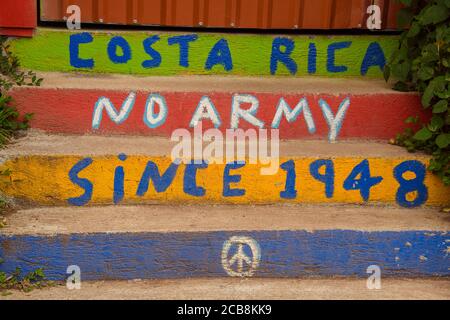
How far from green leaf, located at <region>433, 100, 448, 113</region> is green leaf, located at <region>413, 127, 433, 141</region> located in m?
0.15

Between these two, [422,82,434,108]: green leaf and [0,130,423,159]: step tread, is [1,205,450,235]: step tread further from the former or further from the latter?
[422,82,434,108]: green leaf

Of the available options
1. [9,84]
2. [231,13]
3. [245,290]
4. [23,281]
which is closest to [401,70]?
[231,13]

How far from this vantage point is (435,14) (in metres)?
4.47

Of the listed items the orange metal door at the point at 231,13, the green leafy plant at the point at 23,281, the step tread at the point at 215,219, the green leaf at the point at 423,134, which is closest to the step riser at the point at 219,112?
the green leaf at the point at 423,134

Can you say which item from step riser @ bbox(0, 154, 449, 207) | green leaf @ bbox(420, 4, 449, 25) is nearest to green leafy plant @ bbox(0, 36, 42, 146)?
step riser @ bbox(0, 154, 449, 207)

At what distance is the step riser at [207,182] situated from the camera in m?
4.18

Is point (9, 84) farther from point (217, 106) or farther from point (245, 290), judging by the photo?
point (245, 290)

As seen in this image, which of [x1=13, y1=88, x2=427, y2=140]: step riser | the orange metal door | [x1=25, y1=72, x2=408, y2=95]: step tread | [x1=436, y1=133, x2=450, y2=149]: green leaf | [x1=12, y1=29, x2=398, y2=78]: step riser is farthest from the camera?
the orange metal door

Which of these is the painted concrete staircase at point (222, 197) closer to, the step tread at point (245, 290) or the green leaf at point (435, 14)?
the step tread at point (245, 290)

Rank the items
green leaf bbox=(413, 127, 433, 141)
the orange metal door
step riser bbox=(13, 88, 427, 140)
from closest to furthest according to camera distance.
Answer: green leaf bbox=(413, 127, 433, 141)
step riser bbox=(13, 88, 427, 140)
the orange metal door

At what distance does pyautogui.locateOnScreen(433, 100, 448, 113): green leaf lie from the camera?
4375mm

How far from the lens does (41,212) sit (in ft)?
13.5

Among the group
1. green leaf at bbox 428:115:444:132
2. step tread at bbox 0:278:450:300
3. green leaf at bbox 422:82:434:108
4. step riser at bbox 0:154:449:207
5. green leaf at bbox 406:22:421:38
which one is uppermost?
green leaf at bbox 406:22:421:38

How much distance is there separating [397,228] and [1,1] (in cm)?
295
